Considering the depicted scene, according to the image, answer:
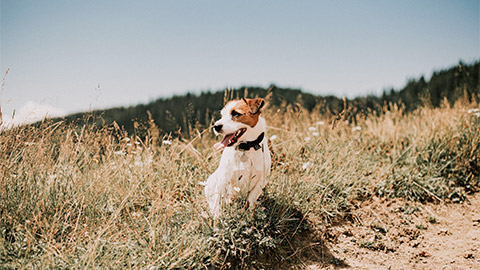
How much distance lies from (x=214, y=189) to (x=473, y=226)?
313 cm

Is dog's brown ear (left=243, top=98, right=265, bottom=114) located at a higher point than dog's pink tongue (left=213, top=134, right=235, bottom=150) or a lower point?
higher

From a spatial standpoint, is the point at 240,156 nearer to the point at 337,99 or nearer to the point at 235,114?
the point at 235,114

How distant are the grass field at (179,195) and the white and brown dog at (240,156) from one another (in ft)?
0.51

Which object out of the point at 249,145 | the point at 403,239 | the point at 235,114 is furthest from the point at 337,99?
the point at 235,114

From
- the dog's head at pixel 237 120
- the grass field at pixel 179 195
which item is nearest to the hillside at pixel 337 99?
the grass field at pixel 179 195

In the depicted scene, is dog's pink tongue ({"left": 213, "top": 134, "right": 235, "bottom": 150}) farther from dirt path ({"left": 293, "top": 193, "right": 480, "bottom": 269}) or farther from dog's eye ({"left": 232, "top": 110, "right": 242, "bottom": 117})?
dirt path ({"left": 293, "top": 193, "right": 480, "bottom": 269})

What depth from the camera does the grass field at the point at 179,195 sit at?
225 cm

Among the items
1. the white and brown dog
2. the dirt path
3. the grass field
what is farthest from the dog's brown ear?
the dirt path

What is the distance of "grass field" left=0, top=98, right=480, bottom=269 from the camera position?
2248mm

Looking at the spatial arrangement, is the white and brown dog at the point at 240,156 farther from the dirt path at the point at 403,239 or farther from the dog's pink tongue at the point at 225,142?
the dirt path at the point at 403,239

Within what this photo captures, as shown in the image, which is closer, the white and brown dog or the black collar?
the white and brown dog

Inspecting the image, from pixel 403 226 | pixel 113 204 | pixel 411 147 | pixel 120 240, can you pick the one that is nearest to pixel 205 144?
pixel 113 204

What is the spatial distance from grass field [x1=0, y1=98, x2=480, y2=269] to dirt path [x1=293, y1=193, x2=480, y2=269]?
166mm

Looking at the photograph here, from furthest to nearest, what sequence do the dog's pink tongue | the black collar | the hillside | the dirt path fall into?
the hillside, the dirt path, the black collar, the dog's pink tongue
